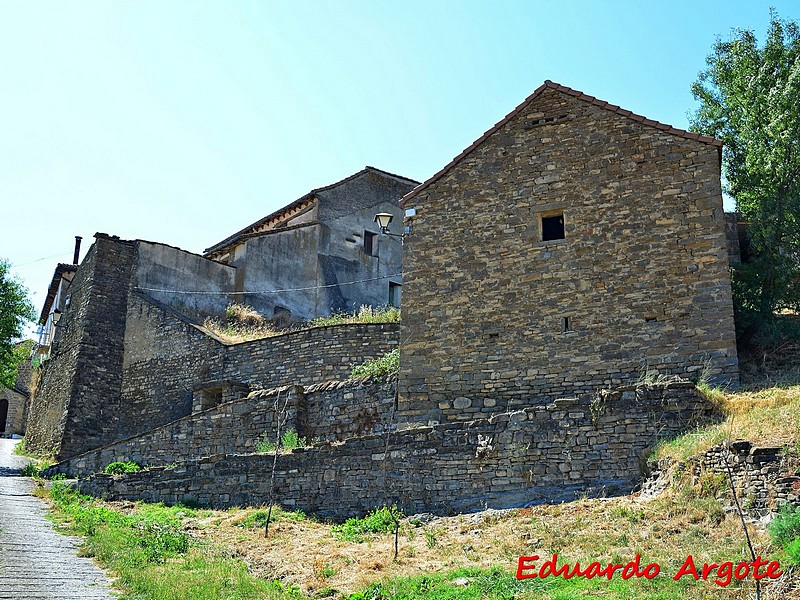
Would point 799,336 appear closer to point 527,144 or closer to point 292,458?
point 527,144

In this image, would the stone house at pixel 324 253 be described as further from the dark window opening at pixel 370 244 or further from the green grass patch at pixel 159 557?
the green grass patch at pixel 159 557

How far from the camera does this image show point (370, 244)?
32000 millimetres

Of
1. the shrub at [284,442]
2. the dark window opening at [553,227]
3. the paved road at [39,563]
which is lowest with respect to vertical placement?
the paved road at [39,563]

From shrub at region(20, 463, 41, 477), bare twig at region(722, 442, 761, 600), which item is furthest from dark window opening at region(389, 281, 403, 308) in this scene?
bare twig at region(722, 442, 761, 600)

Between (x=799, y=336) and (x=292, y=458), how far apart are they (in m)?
10.2

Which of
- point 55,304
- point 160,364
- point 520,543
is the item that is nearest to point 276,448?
point 520,543

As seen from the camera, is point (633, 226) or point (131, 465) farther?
point (131, 465)

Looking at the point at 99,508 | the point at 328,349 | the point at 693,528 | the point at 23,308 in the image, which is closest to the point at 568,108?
the point at 328,349

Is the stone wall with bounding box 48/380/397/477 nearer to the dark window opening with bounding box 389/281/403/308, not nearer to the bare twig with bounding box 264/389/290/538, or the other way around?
the bare twig with bounding box 264/389/290/538

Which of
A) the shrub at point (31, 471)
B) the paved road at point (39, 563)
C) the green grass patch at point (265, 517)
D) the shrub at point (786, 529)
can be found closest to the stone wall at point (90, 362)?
the shrub at point (31, 471)

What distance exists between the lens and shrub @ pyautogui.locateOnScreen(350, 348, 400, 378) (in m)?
19.2

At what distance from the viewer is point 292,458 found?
16297 mm

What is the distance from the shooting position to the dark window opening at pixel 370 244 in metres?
31.8

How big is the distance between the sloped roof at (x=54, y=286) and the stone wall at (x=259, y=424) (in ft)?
38.6
